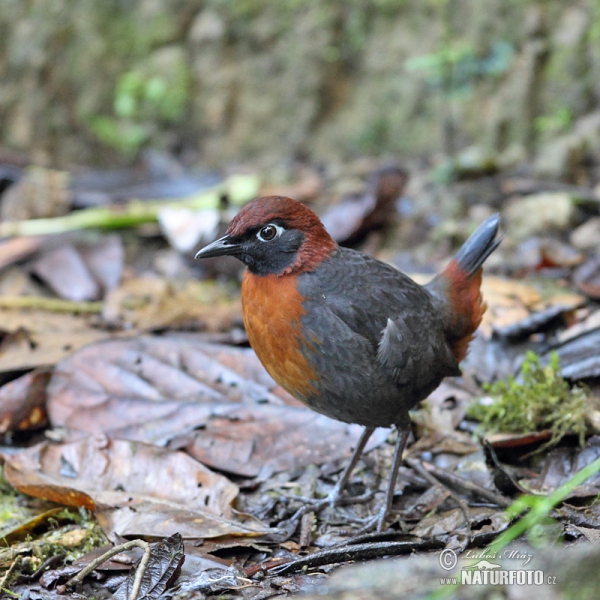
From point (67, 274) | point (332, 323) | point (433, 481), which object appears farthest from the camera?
point (67, 274)

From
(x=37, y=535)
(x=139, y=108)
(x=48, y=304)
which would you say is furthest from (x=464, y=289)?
(x=139, y=108)

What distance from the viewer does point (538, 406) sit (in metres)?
3.89

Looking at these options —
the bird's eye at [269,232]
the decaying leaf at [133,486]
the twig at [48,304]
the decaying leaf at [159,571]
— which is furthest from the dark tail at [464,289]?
the twig at [48,304]

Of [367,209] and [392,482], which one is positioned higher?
[367,209]

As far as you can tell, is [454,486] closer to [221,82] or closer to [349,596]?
[349,596]

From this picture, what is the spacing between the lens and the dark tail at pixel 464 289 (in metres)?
4.12

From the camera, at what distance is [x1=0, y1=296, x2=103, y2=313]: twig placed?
5.39 meters

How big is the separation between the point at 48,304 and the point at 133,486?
2.31 metres

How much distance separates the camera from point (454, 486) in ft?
12.1

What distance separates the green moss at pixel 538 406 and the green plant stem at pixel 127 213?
3611 mm

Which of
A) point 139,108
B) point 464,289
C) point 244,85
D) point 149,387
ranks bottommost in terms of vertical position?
point 149,387

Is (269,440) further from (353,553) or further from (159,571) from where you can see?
(159,571)

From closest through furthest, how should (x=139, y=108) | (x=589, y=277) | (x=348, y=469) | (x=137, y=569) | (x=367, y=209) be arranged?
(x=137, y=569)
(x=348, y=469)
(x=589, y=277)
(x=367, y=209)
(x=139, y=108)

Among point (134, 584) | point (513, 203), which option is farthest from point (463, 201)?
point (134, 584)
